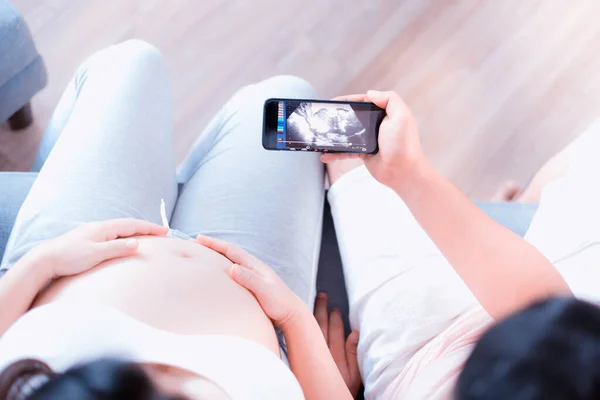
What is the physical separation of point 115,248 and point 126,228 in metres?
0.06

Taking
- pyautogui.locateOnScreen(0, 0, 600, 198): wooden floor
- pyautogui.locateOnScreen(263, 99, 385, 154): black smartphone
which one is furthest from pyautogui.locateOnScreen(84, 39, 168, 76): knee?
pyautogui.locateOnScreen(0, 0, 600, 198): wooden floor

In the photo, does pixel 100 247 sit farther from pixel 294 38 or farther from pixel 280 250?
pixel 294 38

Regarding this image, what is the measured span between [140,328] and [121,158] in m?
0.42

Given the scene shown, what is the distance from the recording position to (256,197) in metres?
0.92

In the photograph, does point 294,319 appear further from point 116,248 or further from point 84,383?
point 84,383

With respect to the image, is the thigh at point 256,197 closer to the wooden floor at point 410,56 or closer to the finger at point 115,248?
the finger at point 115,248

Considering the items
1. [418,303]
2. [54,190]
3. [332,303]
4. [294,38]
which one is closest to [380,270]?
[418,303]

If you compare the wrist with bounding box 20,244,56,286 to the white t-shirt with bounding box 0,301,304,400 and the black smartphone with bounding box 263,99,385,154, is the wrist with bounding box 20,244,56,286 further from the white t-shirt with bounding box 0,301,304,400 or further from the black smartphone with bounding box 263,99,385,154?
the black smartphone with bounding box 263,99,385,154

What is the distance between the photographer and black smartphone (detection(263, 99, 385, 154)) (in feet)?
2.79

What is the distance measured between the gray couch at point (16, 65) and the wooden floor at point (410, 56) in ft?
0.65

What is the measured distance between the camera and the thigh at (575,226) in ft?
2.43

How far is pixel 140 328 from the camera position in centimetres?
54

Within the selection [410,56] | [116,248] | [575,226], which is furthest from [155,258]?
[410,56]

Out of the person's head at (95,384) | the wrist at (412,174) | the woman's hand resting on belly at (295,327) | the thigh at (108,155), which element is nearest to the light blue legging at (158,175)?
the thigh at (108,155)
